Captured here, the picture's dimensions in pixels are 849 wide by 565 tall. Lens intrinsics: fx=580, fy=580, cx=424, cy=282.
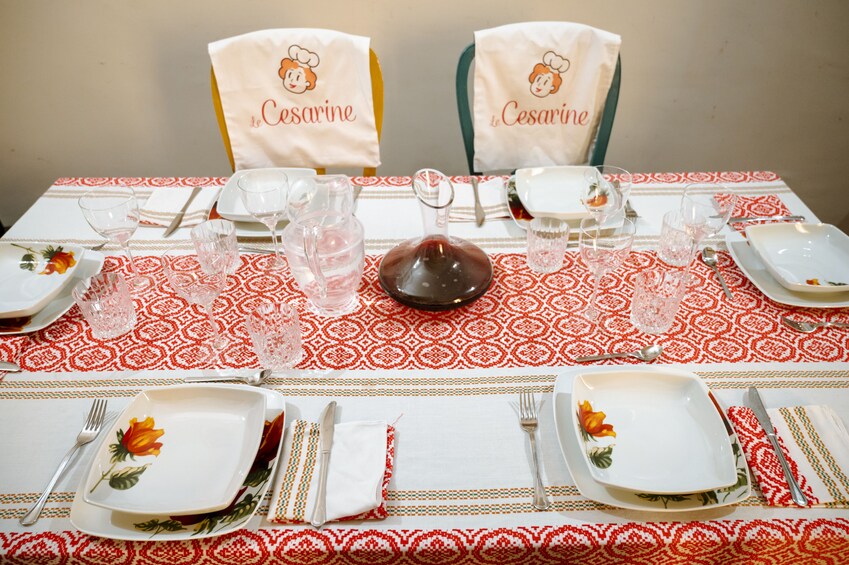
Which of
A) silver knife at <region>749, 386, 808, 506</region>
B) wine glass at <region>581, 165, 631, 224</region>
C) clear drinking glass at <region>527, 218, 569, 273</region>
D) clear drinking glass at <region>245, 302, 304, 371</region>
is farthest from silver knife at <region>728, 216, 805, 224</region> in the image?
clear drinking glass at <region>245, 302, 304, 371</region>

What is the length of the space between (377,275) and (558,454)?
0.49 metres

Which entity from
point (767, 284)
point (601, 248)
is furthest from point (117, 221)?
point (767, 284)

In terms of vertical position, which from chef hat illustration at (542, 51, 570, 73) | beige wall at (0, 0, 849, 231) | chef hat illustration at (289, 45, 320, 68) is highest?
chef hat illustration at (289, 45, 320, 68)

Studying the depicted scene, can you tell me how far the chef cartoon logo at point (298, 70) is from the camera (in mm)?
1470

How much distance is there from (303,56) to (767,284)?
1173 mm

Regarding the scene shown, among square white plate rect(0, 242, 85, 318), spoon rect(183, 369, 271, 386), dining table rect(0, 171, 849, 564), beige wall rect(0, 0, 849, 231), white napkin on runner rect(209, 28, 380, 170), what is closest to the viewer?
dining table rect(0, 171, 849, 564)

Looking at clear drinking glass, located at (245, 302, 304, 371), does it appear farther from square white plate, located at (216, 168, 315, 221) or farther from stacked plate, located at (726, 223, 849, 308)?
stacked plate, located at (726, 223, 849, 308)

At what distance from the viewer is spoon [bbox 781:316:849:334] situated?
0.97 meters

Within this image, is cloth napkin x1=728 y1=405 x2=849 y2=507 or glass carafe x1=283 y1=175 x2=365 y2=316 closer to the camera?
cloth napkin x1=728 y1=405 x2=849 y2=507

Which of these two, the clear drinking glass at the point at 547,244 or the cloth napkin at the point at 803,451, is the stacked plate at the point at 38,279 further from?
the cloth napkin at the point at 803,451

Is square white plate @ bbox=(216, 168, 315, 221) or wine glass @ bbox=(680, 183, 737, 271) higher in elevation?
wine glass @ bbox=(680, 183, 737, 271)

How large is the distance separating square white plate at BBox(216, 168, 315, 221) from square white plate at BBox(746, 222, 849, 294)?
0.98 m

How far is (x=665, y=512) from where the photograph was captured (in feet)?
2.34

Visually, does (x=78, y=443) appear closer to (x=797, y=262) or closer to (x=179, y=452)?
(x=179, y=452)
